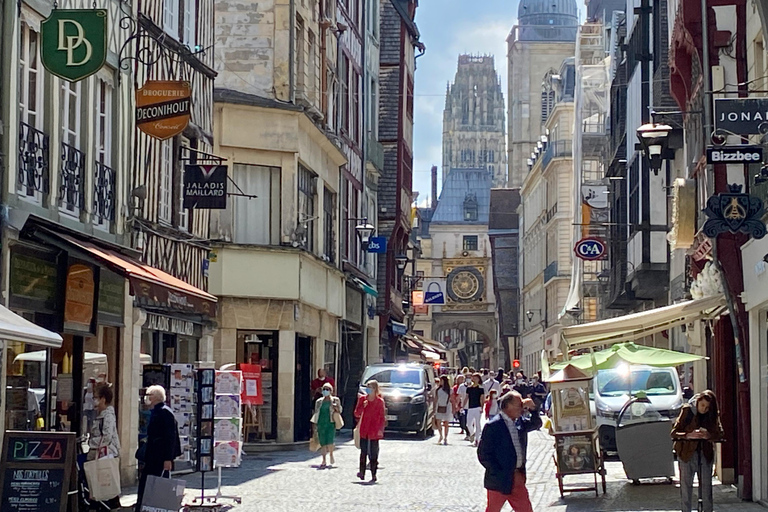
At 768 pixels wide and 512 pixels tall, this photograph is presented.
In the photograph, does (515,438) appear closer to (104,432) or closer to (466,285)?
(104,432)

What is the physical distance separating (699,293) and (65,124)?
33.3ft

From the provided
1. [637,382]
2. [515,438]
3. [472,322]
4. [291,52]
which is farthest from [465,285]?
→ [515,438]

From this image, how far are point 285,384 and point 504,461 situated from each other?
17.8 meters

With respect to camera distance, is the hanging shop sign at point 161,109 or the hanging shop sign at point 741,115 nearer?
the hanging shop sign at point 741,115

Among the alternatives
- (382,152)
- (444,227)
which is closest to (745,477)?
(382,152)

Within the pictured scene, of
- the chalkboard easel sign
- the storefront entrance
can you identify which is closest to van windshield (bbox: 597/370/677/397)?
the storefront entrance

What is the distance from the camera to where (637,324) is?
65.1 ft

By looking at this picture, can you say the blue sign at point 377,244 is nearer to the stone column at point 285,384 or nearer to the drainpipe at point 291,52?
the drainpipe at point 291,52

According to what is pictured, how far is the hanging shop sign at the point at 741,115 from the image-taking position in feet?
46.1

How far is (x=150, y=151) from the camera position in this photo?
21.6 m

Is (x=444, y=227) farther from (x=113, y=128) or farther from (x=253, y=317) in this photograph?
(x=113, y=128)

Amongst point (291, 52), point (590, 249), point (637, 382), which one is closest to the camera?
point (637, 382)

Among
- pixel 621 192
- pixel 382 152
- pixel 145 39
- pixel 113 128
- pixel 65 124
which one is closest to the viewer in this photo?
pixel 65 124

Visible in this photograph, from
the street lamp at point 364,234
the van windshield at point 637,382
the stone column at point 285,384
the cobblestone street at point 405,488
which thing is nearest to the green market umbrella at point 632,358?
the cobblestone street at point 405,488
